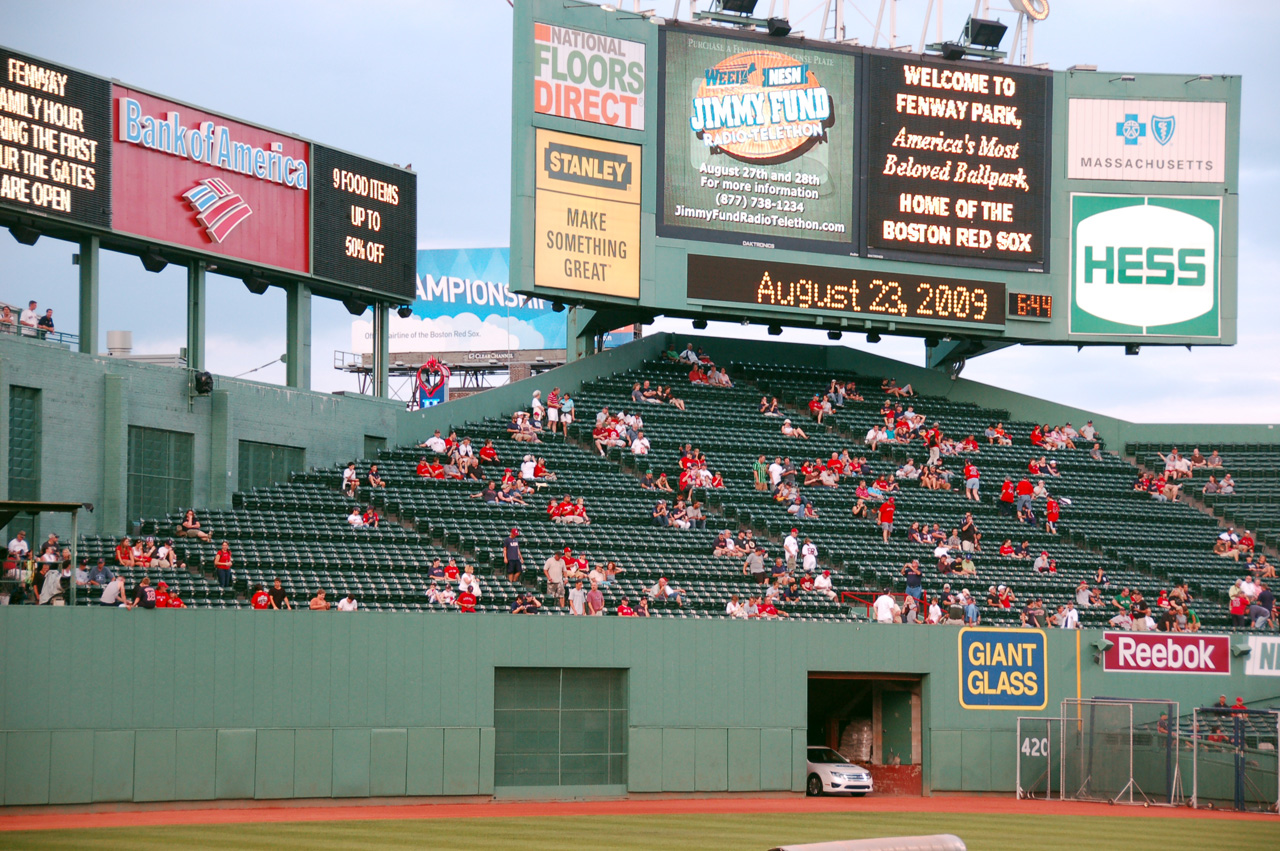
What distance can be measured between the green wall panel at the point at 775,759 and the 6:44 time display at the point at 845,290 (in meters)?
11.1

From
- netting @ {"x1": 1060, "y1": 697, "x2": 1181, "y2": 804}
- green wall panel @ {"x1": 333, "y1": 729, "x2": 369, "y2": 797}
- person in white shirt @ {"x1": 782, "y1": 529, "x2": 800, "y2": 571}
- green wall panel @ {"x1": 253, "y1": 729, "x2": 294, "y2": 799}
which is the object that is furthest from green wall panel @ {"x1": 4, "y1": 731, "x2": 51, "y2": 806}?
netting @ {"x1": 1060, "y1": 697, "x2": 1181, "y2": 804}

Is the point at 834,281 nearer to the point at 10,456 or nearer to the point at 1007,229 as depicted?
the point at 1007,229

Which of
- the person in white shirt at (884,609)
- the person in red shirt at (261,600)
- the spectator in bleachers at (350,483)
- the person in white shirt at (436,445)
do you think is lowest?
the person in white shirt at (884,609)

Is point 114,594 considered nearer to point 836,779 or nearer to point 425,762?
point 425,762

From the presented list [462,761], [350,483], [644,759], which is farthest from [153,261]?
[644,759]

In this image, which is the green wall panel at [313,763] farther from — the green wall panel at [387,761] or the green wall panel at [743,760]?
the green wall panel at [743,760]

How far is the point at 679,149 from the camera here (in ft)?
109

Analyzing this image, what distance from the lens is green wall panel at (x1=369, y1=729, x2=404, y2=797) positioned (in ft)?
74.7

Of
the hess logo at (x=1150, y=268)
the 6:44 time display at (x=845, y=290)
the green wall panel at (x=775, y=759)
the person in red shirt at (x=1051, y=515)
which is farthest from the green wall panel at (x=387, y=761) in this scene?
the hess logo at (x=1150, y=268)

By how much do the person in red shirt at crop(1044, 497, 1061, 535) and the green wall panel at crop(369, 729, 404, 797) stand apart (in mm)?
15289

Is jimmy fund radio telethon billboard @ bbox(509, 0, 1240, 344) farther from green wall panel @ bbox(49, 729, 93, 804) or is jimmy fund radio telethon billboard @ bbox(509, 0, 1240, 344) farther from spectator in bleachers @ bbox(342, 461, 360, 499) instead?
green wall panel @ bbox(49, 729, 93, 804)

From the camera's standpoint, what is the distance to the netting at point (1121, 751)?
2561 centimetres

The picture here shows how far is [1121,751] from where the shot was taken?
2577cm

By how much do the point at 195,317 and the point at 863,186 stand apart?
47.2 ft
